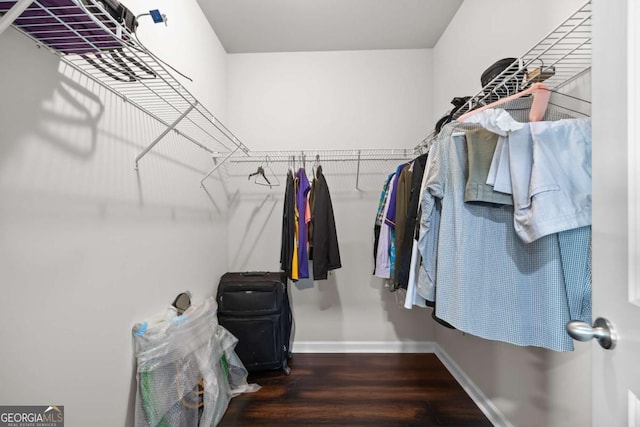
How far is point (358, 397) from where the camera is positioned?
1.73m

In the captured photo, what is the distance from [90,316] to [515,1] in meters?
2.43

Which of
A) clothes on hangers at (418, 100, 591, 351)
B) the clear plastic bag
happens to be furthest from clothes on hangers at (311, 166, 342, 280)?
clothes on hangers at (418, 100, 591, 351)

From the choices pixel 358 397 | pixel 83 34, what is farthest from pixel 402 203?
pixel 83 34

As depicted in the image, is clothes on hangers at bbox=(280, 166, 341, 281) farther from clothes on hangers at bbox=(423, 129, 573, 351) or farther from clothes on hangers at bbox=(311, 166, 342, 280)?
clothes on hangers at bbox=(423, 129, 573, 351)

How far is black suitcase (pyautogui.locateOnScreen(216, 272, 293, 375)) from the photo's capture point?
192 cm

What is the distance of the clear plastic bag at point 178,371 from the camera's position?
1146mm

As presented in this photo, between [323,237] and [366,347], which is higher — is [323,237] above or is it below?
above

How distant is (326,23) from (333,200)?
4.72 ft

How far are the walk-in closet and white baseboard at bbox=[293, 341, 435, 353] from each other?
0.06 feet

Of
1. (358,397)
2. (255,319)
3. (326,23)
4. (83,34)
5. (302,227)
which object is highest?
(326,23)

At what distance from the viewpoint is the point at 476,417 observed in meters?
1.56

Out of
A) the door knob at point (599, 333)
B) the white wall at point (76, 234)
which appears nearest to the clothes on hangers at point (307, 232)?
the white wall at point (76, 234)

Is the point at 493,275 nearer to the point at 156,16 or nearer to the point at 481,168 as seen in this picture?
the point at 481,168

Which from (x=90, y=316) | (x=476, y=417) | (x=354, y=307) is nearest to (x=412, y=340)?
(x=354, y=307)
